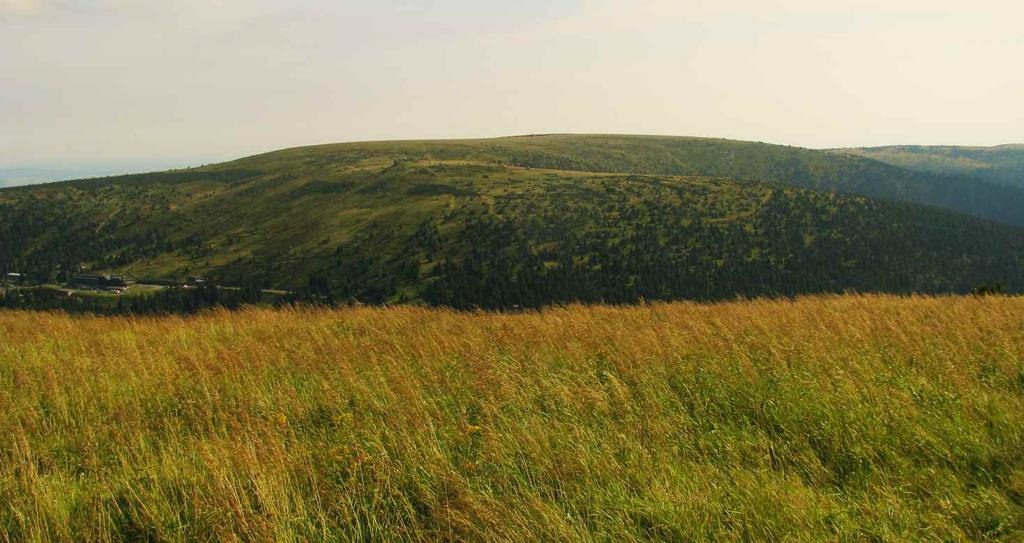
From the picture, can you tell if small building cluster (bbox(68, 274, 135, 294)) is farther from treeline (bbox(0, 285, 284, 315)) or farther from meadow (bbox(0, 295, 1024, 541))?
meadow (bbox(0, 295, 1024, 541))

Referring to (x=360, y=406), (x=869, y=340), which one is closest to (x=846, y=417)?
(x=869, y=340)

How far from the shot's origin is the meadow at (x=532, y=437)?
13.3ft

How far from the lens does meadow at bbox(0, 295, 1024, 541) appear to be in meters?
4.06

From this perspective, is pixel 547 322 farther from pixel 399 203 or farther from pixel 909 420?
pixel 399 203

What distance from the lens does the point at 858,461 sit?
4.92m

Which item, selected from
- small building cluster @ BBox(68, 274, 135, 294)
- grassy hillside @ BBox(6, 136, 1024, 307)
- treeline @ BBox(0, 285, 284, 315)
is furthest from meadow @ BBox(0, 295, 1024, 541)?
small building cluster @ BBox(68, 274, 135, 294)

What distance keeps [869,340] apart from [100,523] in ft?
30.5

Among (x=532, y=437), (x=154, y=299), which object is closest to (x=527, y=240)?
(x=154, y=299)

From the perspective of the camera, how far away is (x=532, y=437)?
5.14m

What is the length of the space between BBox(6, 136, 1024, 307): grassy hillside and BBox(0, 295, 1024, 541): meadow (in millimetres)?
89290

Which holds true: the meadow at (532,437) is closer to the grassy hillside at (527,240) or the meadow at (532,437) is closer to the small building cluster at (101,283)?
the grassy hillside at (527,240)

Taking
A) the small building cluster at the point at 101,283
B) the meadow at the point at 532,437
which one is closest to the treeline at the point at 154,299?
the small building cluster at the point at 101,283

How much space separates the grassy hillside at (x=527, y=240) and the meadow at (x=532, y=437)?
89.3 metres

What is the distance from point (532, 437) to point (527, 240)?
4803 inches
